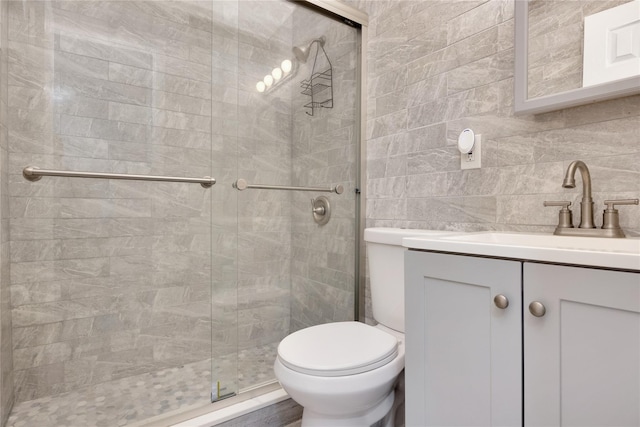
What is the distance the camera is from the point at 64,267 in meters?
1.65

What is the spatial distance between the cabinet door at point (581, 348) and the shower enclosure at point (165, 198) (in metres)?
1.12

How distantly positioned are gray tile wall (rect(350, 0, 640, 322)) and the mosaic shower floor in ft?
2.85

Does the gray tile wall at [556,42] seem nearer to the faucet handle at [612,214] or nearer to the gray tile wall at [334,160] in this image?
the faucet handle at [612,214]

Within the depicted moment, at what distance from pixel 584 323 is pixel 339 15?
1.65m

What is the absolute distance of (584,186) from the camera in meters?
0.98

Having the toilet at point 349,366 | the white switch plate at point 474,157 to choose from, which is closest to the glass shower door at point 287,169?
the toilet at point 349,366

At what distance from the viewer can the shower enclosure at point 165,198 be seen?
1516 millimetres

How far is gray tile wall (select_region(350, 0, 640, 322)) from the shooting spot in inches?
39.4

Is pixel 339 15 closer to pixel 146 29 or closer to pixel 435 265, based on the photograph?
pixel 146 29

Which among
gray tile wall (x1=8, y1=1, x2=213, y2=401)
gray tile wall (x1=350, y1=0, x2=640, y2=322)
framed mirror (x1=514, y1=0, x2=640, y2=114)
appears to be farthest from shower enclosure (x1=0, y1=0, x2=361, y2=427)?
framed mirror (x1=514, y1=0, x2=640, y2=114)


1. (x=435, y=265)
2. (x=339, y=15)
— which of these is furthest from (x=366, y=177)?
(x=435, y=265)

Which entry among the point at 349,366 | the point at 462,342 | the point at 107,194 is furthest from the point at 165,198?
the point at 462,342

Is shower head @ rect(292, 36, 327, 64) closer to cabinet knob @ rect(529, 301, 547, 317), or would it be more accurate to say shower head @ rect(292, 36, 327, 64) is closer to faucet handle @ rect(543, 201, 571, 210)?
faucet handle @ rect(543, 201, 571, 210)

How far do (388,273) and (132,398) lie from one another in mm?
1272
